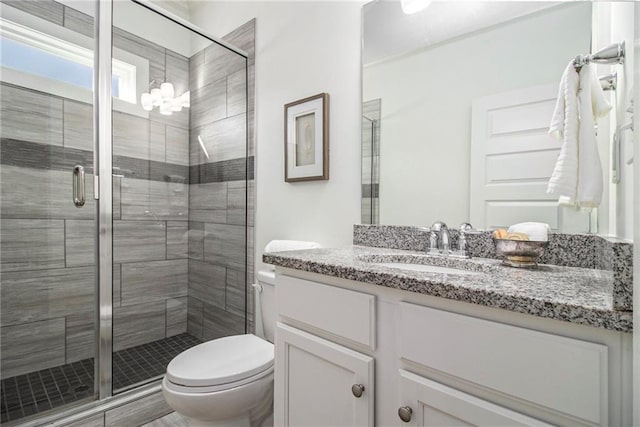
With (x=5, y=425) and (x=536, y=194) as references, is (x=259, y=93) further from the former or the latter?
(x=5, y=425)

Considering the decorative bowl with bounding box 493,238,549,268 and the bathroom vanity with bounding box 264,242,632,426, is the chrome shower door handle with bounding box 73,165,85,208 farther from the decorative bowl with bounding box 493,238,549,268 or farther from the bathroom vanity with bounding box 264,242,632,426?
the decorative bowl with bounding box 493,238,549,268

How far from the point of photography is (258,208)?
201 cm

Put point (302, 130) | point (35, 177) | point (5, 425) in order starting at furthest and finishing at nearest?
1. point (302, 130)
2. point (35, 177)
3. point (5, 425)

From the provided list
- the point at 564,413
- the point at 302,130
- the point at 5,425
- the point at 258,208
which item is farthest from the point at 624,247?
the point at 5,425

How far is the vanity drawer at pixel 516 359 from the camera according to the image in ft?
1.72

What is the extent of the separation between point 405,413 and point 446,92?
1.12m

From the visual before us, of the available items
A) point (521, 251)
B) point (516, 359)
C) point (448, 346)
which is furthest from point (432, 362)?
point (521, 251)

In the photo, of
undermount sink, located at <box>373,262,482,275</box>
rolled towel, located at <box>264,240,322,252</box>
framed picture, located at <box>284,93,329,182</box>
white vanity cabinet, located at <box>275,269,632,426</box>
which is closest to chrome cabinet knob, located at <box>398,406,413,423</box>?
white vanity cabinet, located at <box>275,269,632,426</box>

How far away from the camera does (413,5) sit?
134 cm

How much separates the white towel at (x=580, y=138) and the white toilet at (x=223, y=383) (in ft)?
4.05

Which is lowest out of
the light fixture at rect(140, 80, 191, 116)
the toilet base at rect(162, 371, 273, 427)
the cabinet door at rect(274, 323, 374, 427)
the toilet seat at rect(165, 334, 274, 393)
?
the toilet base at rect(162, 371, 273, 427)

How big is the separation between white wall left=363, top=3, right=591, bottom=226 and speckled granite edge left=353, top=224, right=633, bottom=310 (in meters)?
0.06

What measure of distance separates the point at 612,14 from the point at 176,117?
199 cm

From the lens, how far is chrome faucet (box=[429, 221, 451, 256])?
3.83 feet
